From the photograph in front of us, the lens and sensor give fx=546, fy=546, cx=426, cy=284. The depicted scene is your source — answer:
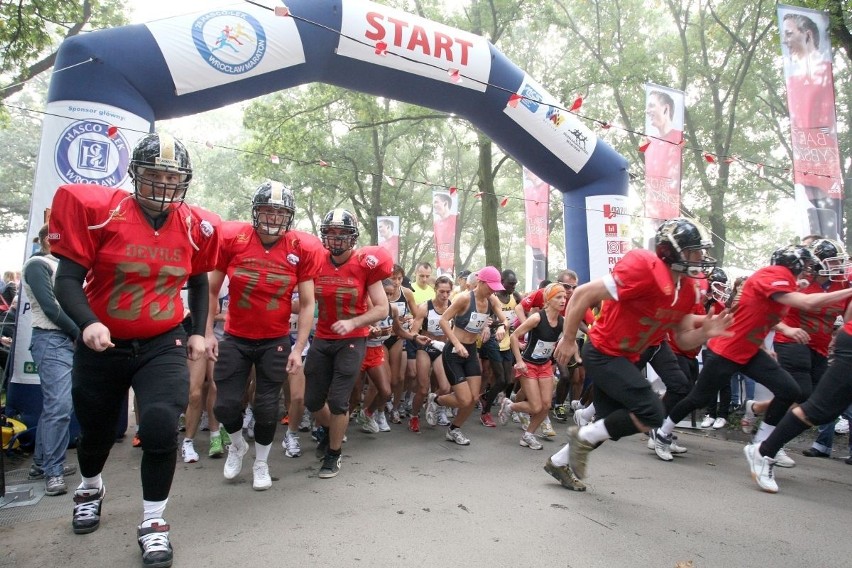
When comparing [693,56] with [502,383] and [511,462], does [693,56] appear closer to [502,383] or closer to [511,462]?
[502,383]

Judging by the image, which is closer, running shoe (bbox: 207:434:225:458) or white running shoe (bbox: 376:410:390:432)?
running shoe (bbox: 207:434:225:458)

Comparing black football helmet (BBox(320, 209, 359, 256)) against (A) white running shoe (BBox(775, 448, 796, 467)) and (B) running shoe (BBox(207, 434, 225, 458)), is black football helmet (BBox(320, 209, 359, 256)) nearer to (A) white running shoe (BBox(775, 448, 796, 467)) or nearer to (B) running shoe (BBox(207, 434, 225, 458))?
(B) running shoe (BBox(207, 434, 225, 458))

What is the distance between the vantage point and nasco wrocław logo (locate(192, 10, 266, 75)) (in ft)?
20.6

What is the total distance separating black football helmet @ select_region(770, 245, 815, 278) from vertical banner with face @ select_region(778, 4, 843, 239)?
450 centimetres

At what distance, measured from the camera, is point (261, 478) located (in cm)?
431

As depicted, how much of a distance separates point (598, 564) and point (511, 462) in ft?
7.48

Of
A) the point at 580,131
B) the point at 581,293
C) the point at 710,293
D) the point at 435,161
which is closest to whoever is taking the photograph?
the point at 581,293

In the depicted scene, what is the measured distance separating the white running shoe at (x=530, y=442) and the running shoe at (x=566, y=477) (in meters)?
1.42

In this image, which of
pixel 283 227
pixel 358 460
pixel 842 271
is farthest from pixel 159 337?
pixel 842 271

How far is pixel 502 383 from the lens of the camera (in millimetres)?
7477

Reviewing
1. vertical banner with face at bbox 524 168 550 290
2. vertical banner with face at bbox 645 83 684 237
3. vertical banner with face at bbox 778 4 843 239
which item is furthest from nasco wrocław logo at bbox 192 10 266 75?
Answer: vertical banner with face at bbox 524 168 550 290

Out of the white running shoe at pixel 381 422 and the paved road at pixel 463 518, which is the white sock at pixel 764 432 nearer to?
the paved road at pixel 463 518

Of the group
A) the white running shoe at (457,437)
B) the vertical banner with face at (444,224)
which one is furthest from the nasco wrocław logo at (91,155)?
the vertical banner with face at (444,224)

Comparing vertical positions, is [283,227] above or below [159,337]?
above
